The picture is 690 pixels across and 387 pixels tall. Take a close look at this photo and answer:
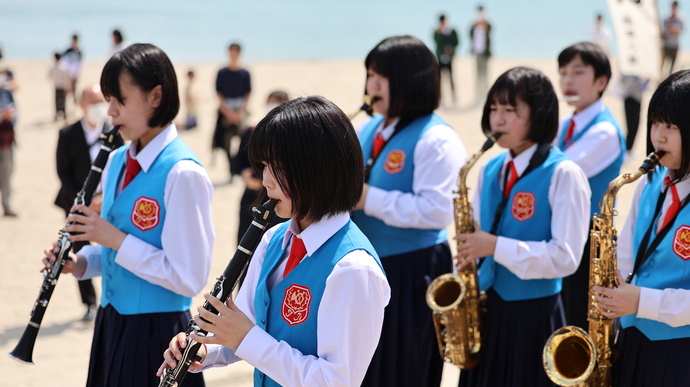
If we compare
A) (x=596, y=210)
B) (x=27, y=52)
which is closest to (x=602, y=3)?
(x=27, y=52)

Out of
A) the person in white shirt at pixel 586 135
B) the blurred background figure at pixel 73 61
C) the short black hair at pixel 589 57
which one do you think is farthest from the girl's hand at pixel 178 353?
the blurred background figure at pixel 73 61

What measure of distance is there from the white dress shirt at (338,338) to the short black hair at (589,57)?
3.26 m

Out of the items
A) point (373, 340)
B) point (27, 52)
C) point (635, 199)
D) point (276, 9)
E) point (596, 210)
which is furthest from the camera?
point (276, 9)

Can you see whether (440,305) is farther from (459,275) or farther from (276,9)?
(276,9)

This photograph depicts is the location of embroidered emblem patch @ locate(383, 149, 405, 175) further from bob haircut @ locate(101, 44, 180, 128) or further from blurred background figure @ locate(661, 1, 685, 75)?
blurred background figure @ locate(661, 1, 685, 75)

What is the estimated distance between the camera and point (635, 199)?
3533 millimetres

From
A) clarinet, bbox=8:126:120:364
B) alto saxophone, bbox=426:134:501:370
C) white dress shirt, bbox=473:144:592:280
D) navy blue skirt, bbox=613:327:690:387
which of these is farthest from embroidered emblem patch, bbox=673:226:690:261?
clarinet, bbox=8:126:120:364

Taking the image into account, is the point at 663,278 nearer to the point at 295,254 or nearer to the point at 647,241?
the point at 647,241

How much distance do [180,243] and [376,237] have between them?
131 centimetres

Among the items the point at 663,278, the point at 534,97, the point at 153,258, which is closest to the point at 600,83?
the point at 534,97

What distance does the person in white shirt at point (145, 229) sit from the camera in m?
3.31

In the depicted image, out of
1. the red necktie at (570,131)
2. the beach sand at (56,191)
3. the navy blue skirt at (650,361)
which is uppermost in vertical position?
the red necktie at (570,131)

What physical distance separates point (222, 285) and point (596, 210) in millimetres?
3074

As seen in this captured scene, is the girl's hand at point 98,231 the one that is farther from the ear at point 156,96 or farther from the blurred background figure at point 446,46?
the blurred background figure at point 446,46
